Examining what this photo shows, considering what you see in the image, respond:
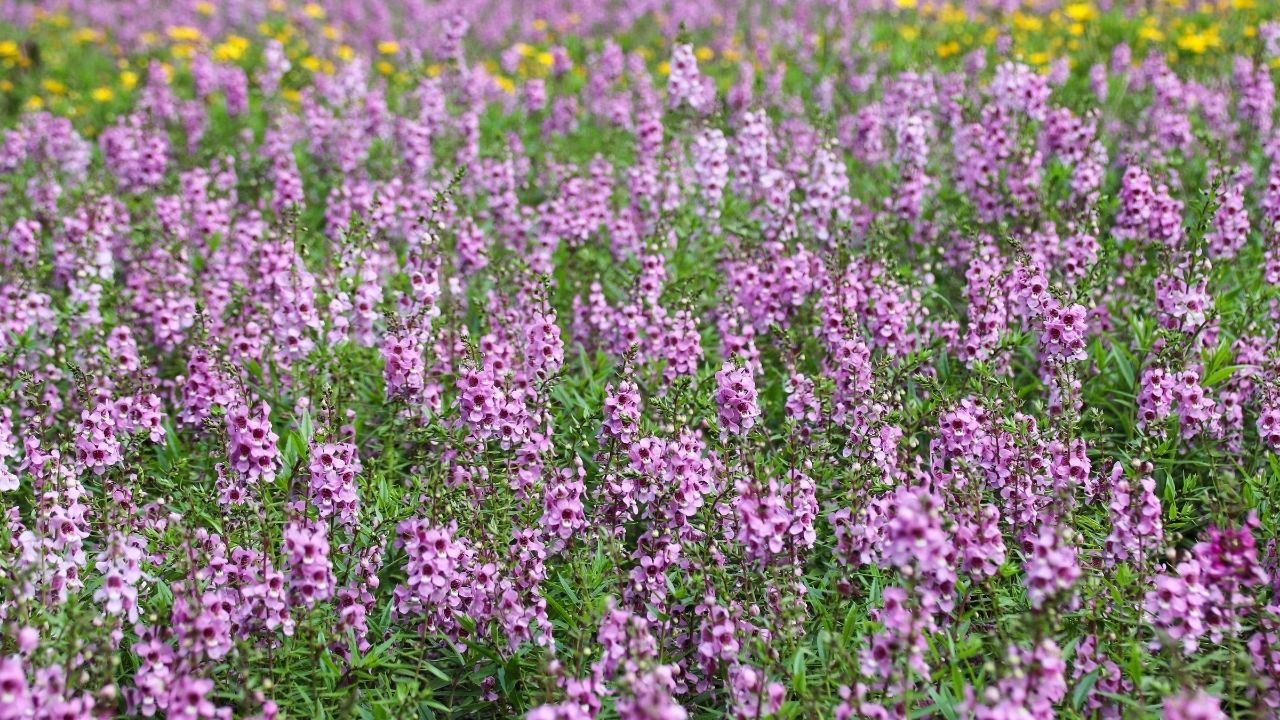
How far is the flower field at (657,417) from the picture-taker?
17.3 feet

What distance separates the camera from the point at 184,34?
19.5m

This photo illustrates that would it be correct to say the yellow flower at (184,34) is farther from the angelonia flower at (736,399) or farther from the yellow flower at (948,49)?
the angelonia flower at (736,399)

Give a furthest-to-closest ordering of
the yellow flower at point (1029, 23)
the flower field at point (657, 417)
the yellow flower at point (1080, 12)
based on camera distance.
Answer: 1. the yellow flower at point (1029, 23)
2. the yellow flower at point (1080, 12)
3. the flower field at point (657, 417)

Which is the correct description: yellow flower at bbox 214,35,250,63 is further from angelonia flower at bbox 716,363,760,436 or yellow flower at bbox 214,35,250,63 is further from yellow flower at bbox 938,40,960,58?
angelonia flower at bbox 716,363,760,436

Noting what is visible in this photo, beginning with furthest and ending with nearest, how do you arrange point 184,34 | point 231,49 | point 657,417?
point 184,34 < point 231,49 < point 657,417

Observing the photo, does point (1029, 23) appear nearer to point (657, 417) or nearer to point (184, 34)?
point (657, 417)

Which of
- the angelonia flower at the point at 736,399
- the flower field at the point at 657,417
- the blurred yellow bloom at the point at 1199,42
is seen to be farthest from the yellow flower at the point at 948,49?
the angelonia flower at the point at 736,399

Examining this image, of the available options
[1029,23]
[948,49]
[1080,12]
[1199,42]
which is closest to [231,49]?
[948,49]

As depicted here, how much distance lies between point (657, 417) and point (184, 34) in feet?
50.5

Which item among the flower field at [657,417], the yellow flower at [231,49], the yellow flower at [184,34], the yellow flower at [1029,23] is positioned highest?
the yellow flower at [184,34]

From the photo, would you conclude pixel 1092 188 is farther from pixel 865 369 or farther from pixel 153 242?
pixel 153 242

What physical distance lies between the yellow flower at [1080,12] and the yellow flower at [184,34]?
45.9 ft

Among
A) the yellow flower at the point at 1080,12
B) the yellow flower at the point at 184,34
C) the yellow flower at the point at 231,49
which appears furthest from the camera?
the yellow flower at the point at 184,34

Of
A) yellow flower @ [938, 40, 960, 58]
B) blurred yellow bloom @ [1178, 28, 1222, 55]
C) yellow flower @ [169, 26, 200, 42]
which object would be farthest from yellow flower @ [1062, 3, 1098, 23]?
yellow flower @ [169, 26, 200, 42]
